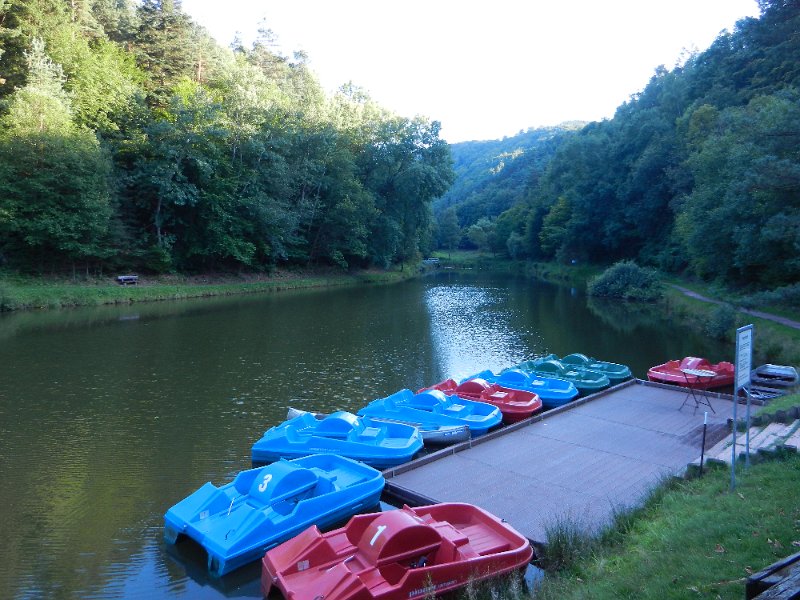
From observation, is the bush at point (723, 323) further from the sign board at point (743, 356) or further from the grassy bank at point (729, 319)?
the sign board at point (743, 356)

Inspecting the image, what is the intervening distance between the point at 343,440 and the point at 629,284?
4134 centimetres

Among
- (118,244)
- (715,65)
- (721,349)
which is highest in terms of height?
(715,65)

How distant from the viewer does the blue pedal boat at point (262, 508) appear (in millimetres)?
8312

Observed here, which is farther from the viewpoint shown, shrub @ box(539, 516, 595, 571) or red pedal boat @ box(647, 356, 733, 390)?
red pedal boat @ box(647, 356, 733, 390)

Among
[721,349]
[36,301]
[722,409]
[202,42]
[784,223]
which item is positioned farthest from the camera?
[202,42]

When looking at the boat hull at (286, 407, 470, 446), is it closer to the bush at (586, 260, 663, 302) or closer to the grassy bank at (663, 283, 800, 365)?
the grassy bank at (663, 283, 800, 365)

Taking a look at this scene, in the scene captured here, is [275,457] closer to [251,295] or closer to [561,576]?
[561,576]

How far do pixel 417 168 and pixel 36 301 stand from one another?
37.0m

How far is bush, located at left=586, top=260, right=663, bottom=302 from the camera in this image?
4594 centimetres

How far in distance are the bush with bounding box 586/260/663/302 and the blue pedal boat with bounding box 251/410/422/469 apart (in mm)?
37717

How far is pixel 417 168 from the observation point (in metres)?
59.2

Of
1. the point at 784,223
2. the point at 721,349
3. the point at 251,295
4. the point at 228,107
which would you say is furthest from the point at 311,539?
the point at 228,107

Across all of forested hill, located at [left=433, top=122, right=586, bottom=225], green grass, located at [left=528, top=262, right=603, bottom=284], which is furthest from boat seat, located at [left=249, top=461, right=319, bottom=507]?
forested hill, located at [left=433, top=122, right=586, bottom=225]

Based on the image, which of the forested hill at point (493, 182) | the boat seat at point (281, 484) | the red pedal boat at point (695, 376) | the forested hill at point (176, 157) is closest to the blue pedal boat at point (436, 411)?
the boat seat at point (281, 484)
